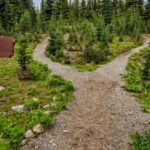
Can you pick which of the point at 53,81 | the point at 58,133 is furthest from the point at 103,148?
the point at 53,81

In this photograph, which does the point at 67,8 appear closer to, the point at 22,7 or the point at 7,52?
the point at 22,7

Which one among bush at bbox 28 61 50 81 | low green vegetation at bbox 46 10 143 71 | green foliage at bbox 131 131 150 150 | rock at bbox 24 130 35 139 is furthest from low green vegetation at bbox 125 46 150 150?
bush at bbox 28 61 50 81

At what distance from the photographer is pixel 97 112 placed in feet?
61.7

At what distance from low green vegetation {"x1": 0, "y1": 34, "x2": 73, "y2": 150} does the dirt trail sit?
69 cm

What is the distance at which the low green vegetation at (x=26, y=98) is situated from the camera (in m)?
15.6

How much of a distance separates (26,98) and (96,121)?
6333mm

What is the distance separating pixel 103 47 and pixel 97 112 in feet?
94.6

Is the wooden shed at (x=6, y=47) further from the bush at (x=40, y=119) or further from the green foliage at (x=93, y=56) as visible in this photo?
the bush at (x=40, y=119)

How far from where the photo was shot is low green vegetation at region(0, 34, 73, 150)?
15.6m

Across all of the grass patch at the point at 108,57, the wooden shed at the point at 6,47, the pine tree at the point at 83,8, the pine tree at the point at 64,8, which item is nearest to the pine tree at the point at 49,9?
the pine tree at the point at 64,8

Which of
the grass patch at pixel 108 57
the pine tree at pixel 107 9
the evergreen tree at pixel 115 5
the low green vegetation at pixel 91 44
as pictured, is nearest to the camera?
the grass patch at pixel 108 57

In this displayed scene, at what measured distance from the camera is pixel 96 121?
17.2 m

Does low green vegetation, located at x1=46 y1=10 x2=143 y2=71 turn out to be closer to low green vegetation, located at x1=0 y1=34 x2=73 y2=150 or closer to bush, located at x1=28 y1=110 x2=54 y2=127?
low green vegetation, located at x1=0 y1=34 x2=73 y2=150

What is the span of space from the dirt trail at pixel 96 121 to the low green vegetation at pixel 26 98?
694 millimetres
